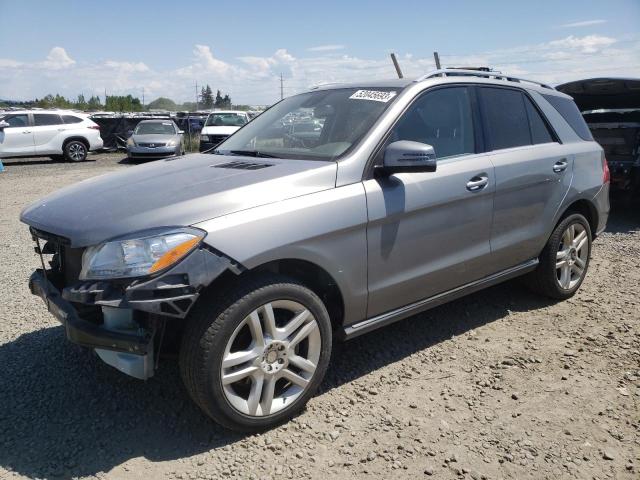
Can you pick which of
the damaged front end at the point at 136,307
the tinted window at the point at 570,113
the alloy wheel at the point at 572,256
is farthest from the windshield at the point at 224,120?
the damaged front end at the point at 136,307

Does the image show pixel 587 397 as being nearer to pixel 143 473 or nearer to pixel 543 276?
pixel 543 276

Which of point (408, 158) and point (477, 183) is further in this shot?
point (477, 183)

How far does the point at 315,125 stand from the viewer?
3.55 meters

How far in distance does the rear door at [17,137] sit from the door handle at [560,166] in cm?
1742

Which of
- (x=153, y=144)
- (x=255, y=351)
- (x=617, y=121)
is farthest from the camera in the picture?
(x=153, y=144)

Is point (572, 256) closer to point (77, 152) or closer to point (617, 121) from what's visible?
point (617, 121)

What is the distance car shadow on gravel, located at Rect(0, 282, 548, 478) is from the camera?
2586 millimetres

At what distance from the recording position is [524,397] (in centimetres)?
308

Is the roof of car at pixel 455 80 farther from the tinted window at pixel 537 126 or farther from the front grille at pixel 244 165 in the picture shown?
the front grille at pixel 244 165

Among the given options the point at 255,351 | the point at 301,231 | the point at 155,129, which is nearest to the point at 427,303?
the point at 301,231

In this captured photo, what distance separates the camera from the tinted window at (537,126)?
409 cm

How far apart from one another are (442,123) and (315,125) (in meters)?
0.83

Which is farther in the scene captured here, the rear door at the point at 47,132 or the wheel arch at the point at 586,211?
the rear door at the point at 47,132

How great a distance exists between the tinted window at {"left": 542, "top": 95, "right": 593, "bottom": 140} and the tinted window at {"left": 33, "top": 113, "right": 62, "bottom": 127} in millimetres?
17315
